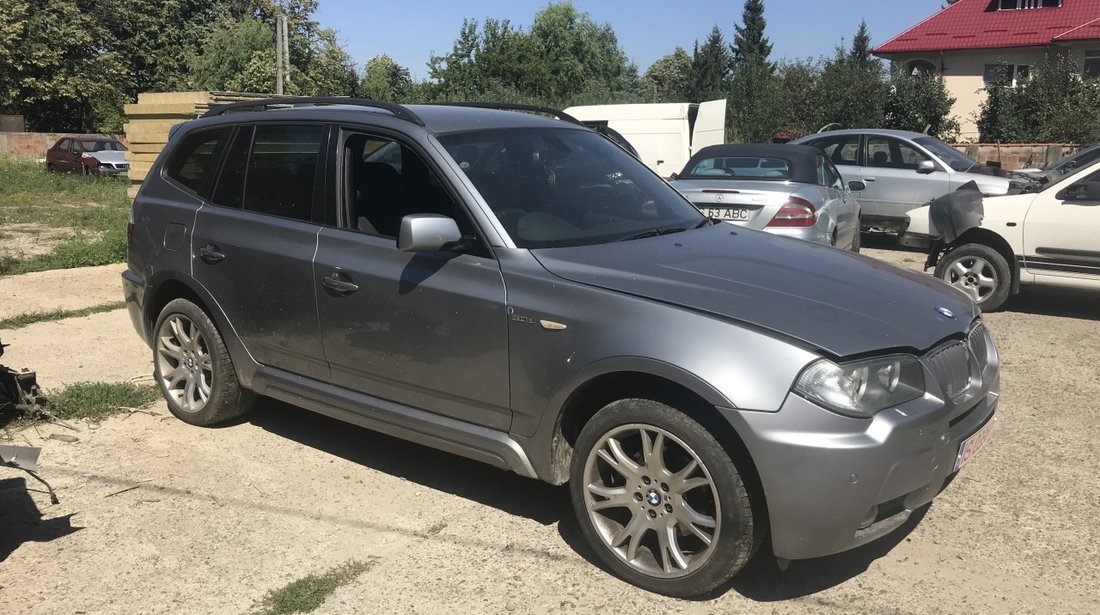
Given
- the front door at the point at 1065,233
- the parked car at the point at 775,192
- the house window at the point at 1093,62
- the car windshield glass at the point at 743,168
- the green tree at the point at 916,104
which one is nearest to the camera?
the front door at the point at 1065,233

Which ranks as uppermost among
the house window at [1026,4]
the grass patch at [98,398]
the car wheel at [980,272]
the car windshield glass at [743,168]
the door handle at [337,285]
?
the house window at [1026,4]

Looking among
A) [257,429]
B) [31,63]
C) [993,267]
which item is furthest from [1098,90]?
[31,63]

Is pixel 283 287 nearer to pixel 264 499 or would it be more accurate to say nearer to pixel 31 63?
pixel 264 499

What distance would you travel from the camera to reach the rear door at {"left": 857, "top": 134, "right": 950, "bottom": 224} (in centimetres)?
1357

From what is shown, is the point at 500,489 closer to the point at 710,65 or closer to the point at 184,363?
the point at 184,363

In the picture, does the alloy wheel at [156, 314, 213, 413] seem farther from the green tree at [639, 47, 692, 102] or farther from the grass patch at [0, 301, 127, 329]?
the green tree at [639, 47, 692, 102]

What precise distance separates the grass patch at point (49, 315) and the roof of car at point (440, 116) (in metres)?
3.96

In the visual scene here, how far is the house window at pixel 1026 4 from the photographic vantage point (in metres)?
40.4

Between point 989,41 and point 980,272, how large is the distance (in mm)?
34497

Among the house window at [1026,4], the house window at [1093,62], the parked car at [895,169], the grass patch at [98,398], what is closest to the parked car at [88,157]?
the parked car at [895,169]

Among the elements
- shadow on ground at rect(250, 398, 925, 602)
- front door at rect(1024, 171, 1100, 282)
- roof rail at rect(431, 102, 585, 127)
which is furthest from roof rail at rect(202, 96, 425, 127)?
front door at rect(1024, 171, 1100, 282)

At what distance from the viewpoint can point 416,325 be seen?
416 centimetres

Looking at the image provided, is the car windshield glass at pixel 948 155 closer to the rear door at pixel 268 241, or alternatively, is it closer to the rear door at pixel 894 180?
the rear door at pixel 894 180

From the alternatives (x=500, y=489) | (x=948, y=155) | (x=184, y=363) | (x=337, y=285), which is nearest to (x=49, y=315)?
(x=184, y=363)
